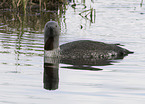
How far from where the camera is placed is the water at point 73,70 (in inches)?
273

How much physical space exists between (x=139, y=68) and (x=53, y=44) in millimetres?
2273

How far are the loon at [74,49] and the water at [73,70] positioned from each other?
0.39m

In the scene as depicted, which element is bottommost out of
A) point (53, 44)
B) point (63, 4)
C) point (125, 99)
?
point (125, 99)

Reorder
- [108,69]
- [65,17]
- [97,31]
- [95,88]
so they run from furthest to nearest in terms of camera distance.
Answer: [65,17]
[97,31]
[108,69]
[95,88]

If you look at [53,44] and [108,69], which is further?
[53,44]

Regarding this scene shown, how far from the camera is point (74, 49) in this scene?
10.6m

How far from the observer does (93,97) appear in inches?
271

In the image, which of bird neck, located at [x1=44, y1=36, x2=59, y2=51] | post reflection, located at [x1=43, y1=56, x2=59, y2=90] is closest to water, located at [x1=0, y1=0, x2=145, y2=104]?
post reflection, located at [x1=43, y1=56, x2=59, y2=90]

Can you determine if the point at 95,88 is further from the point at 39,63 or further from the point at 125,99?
the point at 39,63

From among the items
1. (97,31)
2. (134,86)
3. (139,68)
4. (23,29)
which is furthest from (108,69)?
(23,29)

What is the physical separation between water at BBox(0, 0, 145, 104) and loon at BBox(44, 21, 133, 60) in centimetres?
39

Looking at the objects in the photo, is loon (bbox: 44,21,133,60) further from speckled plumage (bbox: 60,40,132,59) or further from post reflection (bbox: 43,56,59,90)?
post reflection (bbox: 43,56,59,90)

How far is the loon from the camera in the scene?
10.2 metres

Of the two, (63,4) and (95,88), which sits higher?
(63,4)
